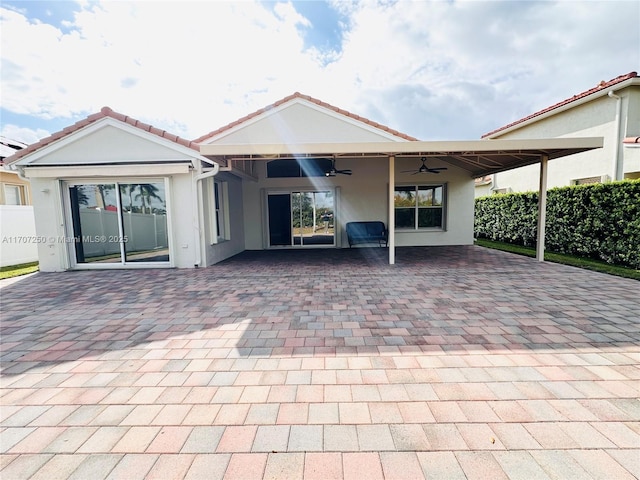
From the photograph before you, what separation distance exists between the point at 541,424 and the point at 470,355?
943 mm

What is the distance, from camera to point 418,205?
1125 centimetres

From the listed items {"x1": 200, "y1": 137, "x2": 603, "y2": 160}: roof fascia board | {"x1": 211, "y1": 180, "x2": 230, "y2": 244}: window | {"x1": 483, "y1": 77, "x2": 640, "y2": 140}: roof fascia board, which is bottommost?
{"x1": 211, "y1": 180, "x2": 230, "y2": 244}: window

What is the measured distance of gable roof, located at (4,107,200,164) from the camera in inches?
278

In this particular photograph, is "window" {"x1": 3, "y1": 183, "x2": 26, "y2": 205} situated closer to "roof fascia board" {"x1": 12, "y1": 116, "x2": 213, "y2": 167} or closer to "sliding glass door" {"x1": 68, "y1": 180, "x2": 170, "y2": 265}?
"roof fascia board" {"x1": 12, "y1": 116, "x2": 213, "y2": 167}

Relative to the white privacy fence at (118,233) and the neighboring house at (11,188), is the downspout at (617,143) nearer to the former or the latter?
the white privacy fence at (118,233)

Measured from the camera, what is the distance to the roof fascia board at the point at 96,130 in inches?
280

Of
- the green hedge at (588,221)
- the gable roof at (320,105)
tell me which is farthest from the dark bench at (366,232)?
the green hedge at (588,221)

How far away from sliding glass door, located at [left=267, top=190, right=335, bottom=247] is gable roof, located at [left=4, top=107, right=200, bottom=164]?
432cm

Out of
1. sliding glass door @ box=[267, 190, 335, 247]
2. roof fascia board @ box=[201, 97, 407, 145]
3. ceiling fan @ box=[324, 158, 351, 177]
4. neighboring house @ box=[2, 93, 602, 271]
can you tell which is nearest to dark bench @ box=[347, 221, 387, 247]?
neighboring house @ box=[2, 93, 602, 271]

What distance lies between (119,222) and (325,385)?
24.2 feet

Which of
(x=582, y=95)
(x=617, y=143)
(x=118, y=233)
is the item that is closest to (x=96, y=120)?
(x=118, y=233)

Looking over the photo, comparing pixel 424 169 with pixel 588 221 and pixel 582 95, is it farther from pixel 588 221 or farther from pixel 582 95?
pixel 582 95

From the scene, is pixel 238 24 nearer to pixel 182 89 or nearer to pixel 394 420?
pixel 182 89

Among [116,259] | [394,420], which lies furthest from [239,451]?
[116,259]
